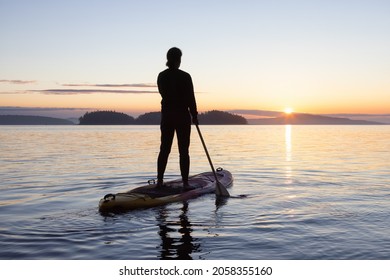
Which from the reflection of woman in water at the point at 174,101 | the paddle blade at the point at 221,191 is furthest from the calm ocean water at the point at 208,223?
the reflection of woman in water at the point at 174,101

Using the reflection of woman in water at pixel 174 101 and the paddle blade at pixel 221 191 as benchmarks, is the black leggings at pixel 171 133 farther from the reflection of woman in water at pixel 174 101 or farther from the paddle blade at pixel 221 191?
the paddle blade at pixel 221 191

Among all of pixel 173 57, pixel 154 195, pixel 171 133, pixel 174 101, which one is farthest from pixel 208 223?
pixel 173 57

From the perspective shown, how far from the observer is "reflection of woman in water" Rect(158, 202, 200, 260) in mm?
5730

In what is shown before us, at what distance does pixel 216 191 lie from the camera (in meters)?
10.6

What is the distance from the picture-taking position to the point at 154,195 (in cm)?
925

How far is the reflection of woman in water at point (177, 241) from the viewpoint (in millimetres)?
5730

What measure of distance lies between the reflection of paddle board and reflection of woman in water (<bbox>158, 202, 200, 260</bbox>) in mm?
850

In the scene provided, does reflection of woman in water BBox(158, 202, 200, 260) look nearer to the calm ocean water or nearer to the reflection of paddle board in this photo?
the calm ocean water

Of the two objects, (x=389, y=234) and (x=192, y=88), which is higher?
(x=192, y=88)

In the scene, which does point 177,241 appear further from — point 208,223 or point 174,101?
point 174,101

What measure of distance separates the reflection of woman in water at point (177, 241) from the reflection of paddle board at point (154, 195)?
2.79 feet

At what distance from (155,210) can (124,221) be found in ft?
3.51
